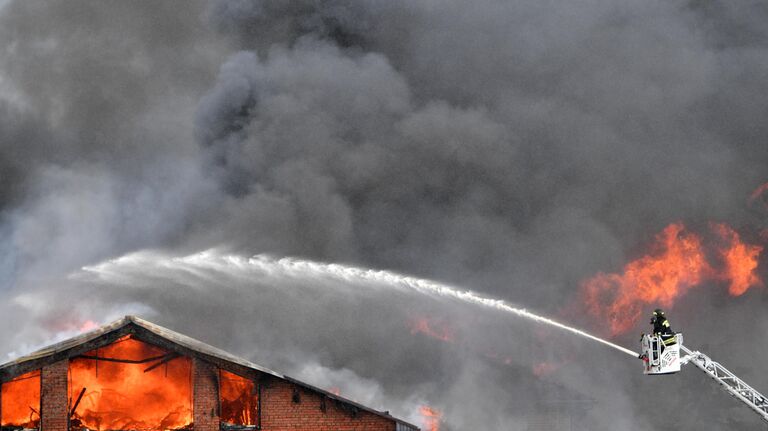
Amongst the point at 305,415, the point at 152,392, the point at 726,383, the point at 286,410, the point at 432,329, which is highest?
the point at 432,329

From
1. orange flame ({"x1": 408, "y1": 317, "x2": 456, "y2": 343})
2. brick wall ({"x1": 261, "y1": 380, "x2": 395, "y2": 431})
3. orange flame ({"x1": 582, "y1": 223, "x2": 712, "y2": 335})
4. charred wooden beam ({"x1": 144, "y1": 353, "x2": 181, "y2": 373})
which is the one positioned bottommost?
brick wall ({"x1": 261, "y1": 380, "x2": 395, "y2": 431})

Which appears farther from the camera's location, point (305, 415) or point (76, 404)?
point (305, 415)

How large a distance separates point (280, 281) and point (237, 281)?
1.90 meters

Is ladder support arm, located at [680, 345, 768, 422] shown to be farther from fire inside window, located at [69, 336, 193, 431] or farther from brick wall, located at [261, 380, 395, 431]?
fire inside window, located at [69, 336, 193, 431]

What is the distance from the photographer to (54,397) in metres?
18.7

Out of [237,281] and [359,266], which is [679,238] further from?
[237,281]

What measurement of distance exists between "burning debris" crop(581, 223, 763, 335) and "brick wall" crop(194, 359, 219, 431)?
78.5 feet

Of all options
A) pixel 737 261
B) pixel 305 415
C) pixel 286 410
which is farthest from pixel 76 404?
pixel 737 261

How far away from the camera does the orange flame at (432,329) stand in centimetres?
3809

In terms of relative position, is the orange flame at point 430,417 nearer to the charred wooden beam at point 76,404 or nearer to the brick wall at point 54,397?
the charred wooden beam at point 76,404

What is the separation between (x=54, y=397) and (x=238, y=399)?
149 inches

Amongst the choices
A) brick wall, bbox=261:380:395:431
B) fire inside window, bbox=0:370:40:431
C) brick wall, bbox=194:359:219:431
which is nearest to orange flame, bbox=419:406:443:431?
brick wall, bbox=261:380:395:431

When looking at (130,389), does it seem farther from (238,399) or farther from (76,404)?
(238,399)

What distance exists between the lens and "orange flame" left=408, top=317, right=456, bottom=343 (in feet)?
125
